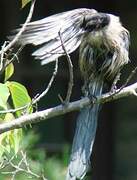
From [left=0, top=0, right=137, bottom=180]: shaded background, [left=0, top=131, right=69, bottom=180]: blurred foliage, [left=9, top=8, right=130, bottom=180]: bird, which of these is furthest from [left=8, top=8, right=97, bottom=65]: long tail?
[left=0, top=0, right=137, bottom=180]: shaded background

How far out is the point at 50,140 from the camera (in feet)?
20.2

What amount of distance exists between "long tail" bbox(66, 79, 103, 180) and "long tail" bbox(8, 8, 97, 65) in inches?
8.6

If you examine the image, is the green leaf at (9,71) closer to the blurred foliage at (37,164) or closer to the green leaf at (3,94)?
the green leaf at (3,94)

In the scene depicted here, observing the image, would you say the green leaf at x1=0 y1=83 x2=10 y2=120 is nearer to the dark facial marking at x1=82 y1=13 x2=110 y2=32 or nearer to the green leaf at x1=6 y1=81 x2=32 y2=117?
the green leaf at x1=6 y1=81 x2=32 y2=117

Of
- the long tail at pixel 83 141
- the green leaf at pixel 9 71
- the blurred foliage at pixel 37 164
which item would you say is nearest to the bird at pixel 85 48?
the long tail at pixel 83 141

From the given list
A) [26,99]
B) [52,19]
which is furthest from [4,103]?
[52,19]

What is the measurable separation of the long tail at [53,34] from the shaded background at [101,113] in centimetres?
276

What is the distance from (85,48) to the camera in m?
3.26

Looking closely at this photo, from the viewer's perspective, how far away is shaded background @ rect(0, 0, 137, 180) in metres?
5.91

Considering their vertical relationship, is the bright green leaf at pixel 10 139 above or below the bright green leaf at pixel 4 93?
below

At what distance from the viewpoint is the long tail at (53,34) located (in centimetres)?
290

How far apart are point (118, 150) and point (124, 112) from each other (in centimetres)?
27

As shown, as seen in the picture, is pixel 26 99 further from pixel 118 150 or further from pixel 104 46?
pixel 118 150

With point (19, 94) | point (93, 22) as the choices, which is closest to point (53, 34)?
point (93, 22)
